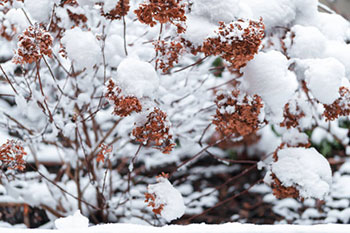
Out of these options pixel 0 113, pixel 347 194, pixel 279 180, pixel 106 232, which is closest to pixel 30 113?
pixel 0 113

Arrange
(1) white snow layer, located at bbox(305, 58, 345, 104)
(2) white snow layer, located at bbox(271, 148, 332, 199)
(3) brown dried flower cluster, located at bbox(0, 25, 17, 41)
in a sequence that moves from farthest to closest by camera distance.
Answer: (3) brown dried flower cluster, located at bbox(0, 25, 17, 41), (2) white snow layer, located at bbox(271, 148, 332, 199), (1) white snow layer, located at bbox(305, 58, 345, 104)

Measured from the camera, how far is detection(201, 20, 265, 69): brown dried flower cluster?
119 cm

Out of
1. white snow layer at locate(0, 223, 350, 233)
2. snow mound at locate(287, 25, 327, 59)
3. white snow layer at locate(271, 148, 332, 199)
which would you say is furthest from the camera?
snow mound at locate(287, 25, 327, 59)

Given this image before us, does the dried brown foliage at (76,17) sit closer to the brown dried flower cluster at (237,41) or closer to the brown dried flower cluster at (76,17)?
the brown dried flower cluster at (76,17)

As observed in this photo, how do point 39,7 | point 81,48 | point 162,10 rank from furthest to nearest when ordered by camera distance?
point 39,7
point 81,48
point 162,10

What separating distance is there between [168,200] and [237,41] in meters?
0.69

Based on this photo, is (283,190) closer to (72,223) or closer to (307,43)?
(307,43)

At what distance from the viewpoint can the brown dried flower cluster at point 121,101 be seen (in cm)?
116

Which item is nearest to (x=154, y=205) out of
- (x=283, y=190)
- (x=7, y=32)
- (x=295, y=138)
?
(x=283, y=190)

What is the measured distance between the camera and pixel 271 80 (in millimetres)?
1382

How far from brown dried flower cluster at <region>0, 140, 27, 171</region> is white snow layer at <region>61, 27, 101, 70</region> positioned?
427 mm

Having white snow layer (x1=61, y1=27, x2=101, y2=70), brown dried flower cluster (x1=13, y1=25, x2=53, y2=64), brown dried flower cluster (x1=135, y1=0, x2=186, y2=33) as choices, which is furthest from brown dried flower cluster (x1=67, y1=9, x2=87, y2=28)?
brown dried flower cluster (x1=135, y1=0, x2=186, y2=33)

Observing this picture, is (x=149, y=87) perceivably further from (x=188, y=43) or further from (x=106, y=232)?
(x=106, y=232)

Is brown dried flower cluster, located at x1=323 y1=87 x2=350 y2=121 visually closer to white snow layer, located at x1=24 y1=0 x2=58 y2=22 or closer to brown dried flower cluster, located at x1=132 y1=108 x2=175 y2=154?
brown dried flower cluster, located at x1=132 y1=108 x2=175 y2=154
